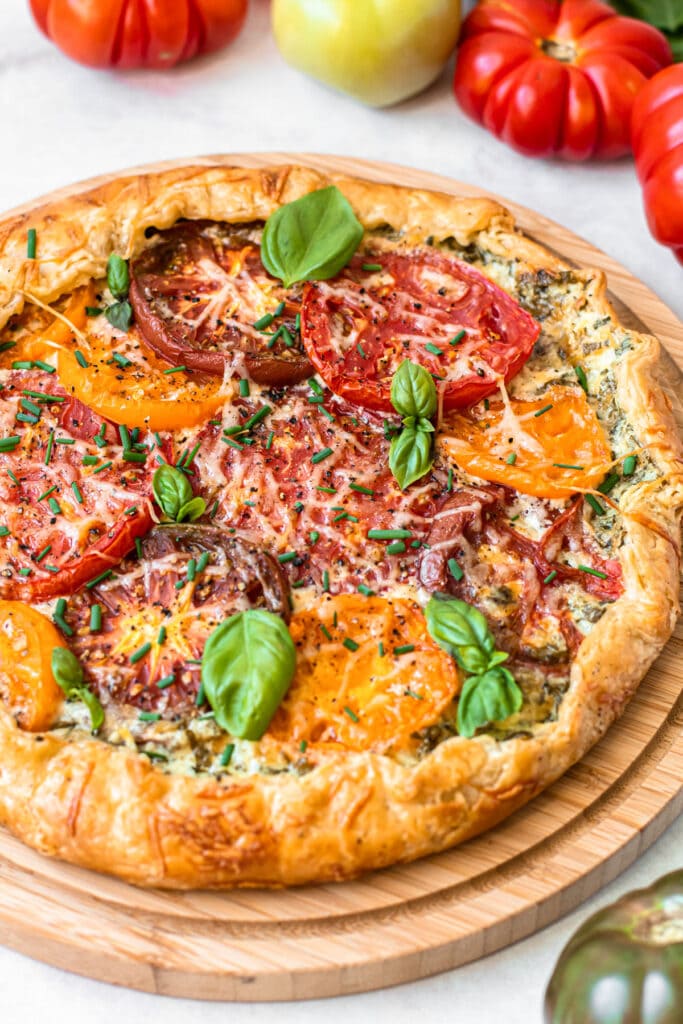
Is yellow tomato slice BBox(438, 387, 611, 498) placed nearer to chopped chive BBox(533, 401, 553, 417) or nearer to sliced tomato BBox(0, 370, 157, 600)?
chopped chive BBox(533, 401, 553, 417)

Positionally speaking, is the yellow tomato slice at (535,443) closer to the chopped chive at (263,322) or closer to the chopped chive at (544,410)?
the chopped chive at (544,410)

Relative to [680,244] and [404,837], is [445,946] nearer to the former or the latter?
[404,837]

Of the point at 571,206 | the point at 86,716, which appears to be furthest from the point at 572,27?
the point at 86,716

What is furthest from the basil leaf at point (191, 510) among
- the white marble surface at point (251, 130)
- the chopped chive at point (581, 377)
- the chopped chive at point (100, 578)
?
the white marble surface at point (251, 130)

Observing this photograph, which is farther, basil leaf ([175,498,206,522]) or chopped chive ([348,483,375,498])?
chopped chive ([348,483,375,498])

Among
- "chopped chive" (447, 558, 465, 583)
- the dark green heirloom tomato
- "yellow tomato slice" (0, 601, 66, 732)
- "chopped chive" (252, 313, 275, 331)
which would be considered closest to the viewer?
the dark green heirloom tomato

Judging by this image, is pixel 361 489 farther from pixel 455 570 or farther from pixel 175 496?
pixel 175 496

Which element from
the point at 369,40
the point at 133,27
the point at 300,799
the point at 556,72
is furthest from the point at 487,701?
the point at 133,27

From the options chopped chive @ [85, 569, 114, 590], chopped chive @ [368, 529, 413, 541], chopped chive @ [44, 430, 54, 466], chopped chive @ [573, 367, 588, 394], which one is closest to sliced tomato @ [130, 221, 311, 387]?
chopped chive @ [44, 430, 54, 466]
